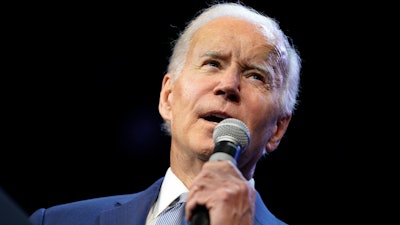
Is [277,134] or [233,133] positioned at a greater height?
[233,133]

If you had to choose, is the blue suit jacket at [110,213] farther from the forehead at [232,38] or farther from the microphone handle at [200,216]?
the microphone handle at [200,216]

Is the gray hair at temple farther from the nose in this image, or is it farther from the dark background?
the dark background

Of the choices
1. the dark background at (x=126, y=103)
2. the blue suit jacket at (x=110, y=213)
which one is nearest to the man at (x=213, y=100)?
the blue suit jacket at (x=110, y=213)

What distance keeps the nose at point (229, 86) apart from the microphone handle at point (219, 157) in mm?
513

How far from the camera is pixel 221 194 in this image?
3.74ft

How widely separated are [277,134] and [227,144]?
0.87m

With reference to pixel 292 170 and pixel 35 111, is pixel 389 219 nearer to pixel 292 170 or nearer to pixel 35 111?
pixel 292 170

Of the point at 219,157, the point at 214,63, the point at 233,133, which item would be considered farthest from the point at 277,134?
the point at 219,157

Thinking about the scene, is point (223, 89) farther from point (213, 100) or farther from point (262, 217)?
point (262, 217)

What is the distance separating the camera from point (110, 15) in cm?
321

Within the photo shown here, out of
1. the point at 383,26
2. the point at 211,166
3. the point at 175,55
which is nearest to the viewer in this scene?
the point at 211,166

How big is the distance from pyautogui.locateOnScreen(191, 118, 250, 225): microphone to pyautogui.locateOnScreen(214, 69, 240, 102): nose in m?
0.41

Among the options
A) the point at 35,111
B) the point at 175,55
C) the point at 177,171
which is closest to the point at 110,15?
the point at 35,111

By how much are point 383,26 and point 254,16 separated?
1345 millimetres
